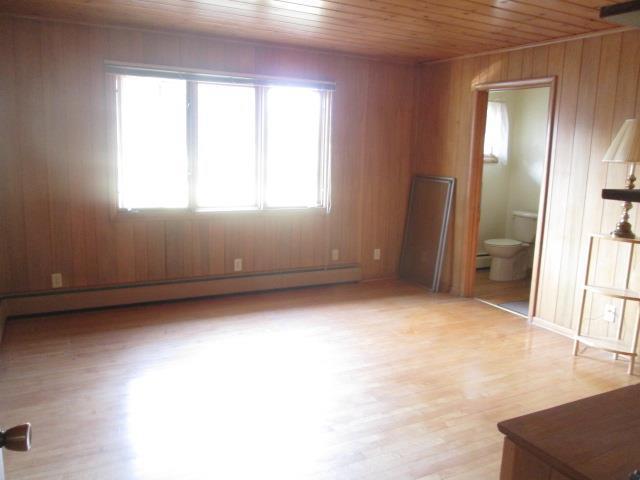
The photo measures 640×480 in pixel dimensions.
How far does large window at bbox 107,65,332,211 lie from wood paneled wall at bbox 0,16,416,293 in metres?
0.13

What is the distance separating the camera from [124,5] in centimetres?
350

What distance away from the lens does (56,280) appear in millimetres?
4223

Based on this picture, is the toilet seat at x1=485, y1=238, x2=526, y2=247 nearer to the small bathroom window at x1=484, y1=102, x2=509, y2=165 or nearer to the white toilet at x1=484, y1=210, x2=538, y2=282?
the white toilet at x1=484, y1=210, x2=538, y2=282

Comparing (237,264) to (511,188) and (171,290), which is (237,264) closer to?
(171,290)

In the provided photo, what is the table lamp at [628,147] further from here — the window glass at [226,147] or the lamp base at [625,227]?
the window glass at [226,147]

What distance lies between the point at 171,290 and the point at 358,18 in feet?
8.99

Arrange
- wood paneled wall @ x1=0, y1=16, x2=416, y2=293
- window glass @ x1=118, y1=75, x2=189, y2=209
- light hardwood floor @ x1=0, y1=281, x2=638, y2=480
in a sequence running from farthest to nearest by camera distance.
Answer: window glass @ x1=118, y1=75, x2=189, y2=209
wood paneled wall @ x1=0, y1=16, x2=416, y2=293
light hardwood floor @ x1=0, y1=281, x2=638, y2=480

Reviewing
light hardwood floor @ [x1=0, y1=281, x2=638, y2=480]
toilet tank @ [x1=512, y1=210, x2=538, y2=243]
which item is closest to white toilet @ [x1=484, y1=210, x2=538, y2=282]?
toilet tank @ [x1=512, y1=210, x2=538, y2=243]

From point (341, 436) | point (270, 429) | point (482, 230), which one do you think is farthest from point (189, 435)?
point (482, 230)

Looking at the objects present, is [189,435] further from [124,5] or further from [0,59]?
[0,59]

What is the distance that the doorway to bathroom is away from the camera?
5812mm

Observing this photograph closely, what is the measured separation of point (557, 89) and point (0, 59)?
4180mm

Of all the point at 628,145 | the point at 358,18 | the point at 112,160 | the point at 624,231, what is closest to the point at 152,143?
the point at 112,160

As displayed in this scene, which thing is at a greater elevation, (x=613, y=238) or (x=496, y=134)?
(x=496, y=134)
